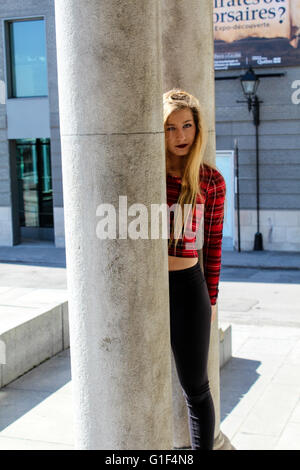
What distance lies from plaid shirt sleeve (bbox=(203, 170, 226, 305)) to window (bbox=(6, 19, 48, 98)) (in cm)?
1484

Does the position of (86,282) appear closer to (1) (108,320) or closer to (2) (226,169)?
(1) (108,320)

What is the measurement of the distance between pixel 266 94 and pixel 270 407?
37.6 ft

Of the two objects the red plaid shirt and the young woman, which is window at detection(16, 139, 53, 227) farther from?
the young woman

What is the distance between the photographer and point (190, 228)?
376cm

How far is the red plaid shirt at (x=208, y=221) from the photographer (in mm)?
3732

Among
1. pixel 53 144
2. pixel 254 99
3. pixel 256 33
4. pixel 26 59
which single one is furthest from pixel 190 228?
pixel 26 59

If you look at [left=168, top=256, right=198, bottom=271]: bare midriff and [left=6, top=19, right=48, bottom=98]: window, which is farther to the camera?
[left=6, top=19, right=48, bottom=98]: window

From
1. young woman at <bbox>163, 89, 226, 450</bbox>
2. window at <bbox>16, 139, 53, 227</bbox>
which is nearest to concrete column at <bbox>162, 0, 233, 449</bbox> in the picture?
young woman at <bbox>163, 89, 226, 450</bbox>

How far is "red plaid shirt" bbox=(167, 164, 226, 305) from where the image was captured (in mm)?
3732

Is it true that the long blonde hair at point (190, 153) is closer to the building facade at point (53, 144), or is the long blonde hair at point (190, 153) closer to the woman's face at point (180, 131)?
the woman's face at point (180, 131)

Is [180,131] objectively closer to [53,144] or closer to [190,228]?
[190,228]

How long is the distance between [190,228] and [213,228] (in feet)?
0.73

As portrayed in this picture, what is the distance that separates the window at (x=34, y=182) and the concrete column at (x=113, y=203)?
1591 cm

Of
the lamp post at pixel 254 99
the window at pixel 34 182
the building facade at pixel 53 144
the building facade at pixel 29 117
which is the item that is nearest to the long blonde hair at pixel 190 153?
the lamp post at pixel 254 99
